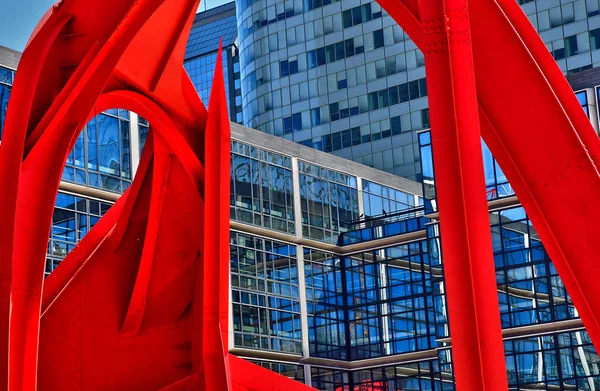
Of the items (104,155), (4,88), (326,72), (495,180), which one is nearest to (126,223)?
(4,88)

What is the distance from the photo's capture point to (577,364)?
120 feet

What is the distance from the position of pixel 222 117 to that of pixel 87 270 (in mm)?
3170

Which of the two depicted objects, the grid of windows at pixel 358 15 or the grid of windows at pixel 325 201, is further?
the grid of windows at pixel 358 15

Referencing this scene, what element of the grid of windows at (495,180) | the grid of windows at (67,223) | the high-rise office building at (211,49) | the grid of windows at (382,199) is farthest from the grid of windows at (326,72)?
the grid of windows at (67,223)

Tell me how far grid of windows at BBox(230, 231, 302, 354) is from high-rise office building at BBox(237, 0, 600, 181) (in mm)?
23020

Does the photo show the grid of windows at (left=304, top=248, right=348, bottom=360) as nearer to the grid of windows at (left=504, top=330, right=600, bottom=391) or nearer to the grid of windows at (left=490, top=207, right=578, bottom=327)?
the grid of windows at (left=490, top=207, right=578, bottom=327)

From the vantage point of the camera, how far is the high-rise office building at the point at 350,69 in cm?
6719

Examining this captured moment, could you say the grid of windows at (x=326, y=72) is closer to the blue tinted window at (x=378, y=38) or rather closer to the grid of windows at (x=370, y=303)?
the blue tinted window at (x=378, y=38)

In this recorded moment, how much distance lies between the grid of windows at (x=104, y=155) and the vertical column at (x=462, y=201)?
28.5 meters

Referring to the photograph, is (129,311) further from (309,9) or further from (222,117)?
(309,9)

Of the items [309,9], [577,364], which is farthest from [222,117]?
[309,9]

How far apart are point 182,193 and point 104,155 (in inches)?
838

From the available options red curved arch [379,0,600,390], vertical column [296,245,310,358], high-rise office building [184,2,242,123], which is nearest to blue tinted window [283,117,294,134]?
vertical column [296,245,310,358]

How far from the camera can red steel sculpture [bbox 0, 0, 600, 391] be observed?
978 cm
